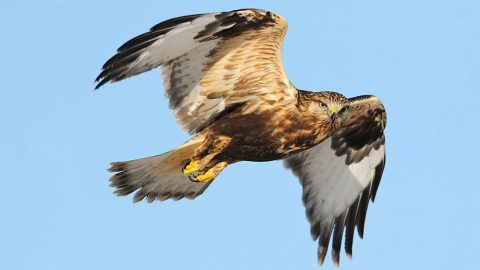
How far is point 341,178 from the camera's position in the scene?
13.3 metres

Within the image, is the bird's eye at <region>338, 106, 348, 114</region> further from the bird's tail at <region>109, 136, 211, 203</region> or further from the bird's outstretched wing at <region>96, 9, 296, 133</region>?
the bird's tail at <region>109, 136, 211, 203</region>

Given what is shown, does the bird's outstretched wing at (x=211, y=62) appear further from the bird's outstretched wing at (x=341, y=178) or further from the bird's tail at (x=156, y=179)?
the bird's outstretched wing at (x=341, y=178)

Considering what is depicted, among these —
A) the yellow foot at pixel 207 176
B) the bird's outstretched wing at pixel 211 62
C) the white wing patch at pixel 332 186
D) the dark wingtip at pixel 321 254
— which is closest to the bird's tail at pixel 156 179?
the yellow foot at pixel 207 176

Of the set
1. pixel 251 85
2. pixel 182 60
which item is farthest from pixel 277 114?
pixel 182 60

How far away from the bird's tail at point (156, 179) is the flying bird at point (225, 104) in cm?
1

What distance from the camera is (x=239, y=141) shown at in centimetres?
1141

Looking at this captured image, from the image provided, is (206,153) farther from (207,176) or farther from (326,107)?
(326,107)

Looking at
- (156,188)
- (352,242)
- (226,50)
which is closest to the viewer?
(226,50)

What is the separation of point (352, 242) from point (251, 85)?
2.82 meters

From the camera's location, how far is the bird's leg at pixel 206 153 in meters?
11.5

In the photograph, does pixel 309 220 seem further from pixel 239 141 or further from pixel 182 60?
pixel 182 60

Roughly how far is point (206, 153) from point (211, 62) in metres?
1.02

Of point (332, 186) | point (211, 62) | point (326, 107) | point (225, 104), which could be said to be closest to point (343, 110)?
point (326, 107)

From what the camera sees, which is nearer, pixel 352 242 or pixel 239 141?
pixel 239 141
